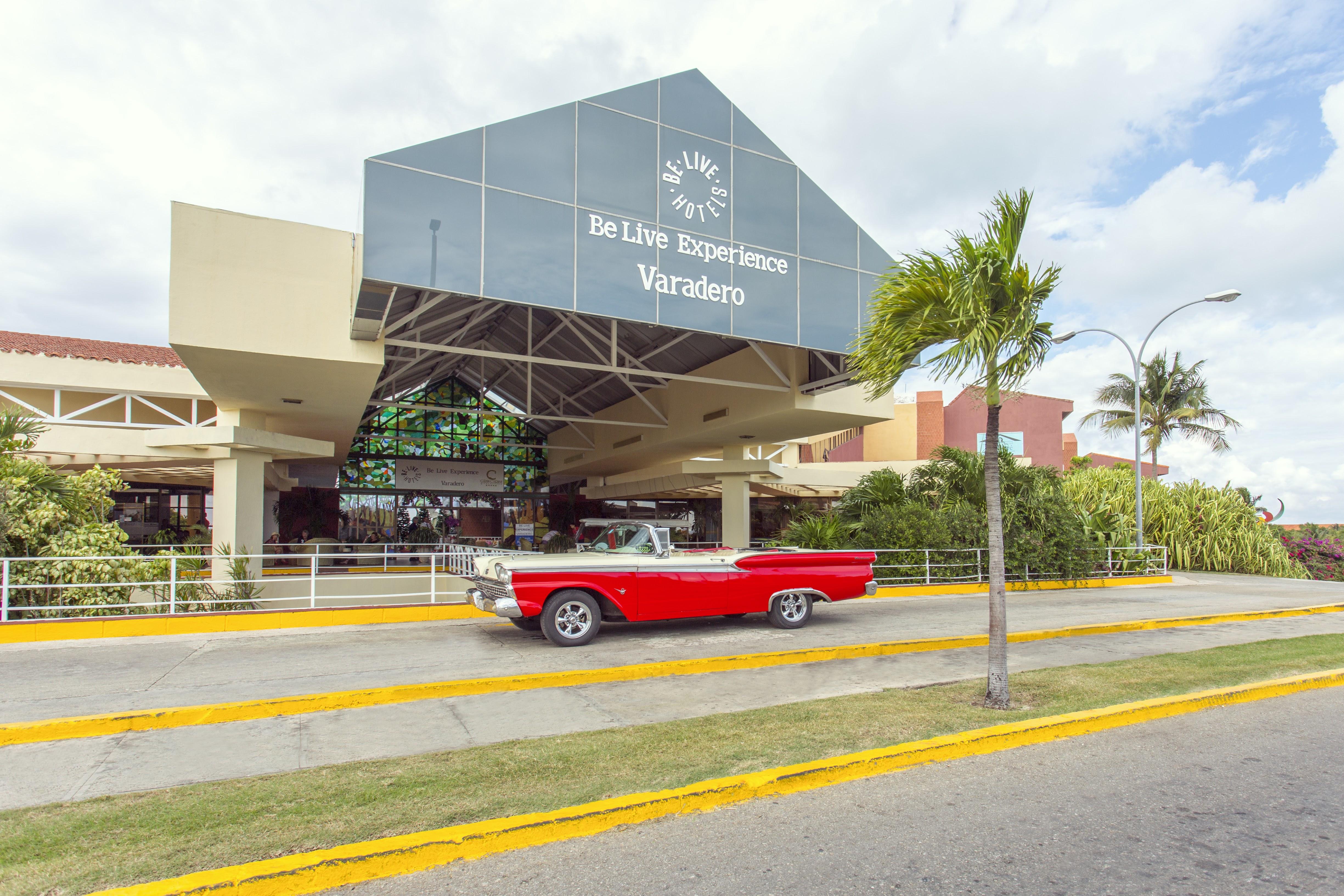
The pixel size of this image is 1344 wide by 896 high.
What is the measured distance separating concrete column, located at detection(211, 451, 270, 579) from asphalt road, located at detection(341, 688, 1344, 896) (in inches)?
598

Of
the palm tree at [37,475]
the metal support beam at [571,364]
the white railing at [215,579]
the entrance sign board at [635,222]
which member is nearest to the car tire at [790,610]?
the white railing at [215,579]

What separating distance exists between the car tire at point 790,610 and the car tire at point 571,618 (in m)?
2.77

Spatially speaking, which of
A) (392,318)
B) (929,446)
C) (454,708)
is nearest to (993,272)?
(454,708)

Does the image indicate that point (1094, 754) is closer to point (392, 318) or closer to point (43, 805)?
point (43, 805)

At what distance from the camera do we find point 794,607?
36.7 feet

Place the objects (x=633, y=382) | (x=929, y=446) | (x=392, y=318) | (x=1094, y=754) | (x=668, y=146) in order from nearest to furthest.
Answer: (x=1094, y=754)
(x=668, y=146)
(x=392, y=318)
(x=633, y=382)
(x=929, y=446)

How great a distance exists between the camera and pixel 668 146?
1425cm

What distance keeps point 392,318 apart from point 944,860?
18480 millimetres

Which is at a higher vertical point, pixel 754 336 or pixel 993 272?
pixel 754 336

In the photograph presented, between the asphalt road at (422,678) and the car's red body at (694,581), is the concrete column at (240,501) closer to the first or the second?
the asphalt road at (422,678)

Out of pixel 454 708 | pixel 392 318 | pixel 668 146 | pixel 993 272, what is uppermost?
pixel 668 146

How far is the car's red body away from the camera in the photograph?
9.38 meters

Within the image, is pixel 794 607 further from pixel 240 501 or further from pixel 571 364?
pixel 240 501

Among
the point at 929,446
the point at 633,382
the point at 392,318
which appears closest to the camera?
the point at 392,318
